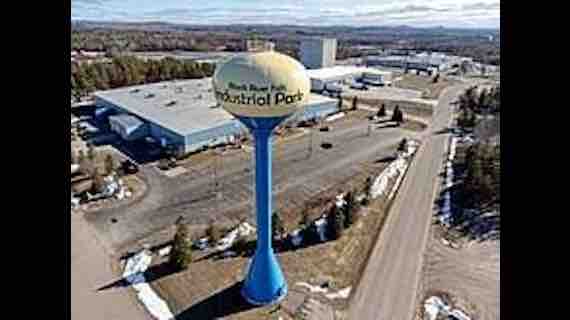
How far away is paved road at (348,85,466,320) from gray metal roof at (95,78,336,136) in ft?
50.6

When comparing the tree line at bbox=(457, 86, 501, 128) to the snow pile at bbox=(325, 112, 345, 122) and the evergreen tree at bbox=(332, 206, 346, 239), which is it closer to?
the snow pile at bbox=(325, 112, 345, 122)

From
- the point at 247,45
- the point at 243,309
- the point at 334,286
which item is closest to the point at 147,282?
the point at 243,309

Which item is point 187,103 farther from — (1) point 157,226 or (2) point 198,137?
(1) point 157,226

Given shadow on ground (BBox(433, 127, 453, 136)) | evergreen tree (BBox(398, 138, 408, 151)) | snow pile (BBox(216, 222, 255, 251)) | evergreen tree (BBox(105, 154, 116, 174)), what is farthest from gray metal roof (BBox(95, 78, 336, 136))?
snow pile (BBox(216, 222, 255, 251))

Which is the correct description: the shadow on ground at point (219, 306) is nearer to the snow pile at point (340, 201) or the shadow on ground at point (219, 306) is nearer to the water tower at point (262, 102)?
the water tower at point (262, 102)

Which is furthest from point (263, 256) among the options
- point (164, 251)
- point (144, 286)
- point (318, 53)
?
point (318, 53)

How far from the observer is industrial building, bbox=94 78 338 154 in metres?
36.1

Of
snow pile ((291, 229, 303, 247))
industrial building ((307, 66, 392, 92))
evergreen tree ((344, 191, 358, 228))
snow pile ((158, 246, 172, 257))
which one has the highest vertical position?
industrial building ((307, 66, 392, 92))

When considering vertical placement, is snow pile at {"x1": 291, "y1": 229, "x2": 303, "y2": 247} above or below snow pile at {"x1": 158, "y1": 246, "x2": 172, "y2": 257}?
above

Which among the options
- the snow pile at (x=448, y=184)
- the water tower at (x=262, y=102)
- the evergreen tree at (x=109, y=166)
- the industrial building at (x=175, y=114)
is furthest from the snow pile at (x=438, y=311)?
the evergreen tree at (x=109, y=166)

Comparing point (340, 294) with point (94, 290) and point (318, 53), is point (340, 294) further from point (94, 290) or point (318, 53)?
point (318, 53)

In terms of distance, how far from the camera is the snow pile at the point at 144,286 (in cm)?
1730
